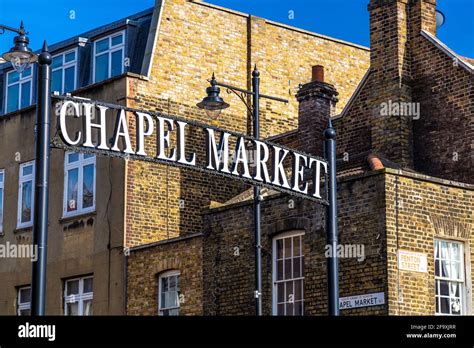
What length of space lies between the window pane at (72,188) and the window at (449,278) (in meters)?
12.2

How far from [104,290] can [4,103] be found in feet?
29.9

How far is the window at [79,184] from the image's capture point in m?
31.6

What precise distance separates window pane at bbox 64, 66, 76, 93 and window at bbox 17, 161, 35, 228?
2701 mm

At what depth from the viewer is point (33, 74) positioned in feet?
115

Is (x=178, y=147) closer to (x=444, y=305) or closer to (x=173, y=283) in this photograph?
(x=444, y=305)

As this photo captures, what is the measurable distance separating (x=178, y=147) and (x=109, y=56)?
17461 millimetres

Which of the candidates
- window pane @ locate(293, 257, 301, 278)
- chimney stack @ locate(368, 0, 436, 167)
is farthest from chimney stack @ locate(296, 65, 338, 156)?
window pane @ locate(293, 257, 301, 278)

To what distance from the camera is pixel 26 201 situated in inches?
1310

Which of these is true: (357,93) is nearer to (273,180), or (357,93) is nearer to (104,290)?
(104,290)

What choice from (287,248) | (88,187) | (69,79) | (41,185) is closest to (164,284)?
(88,187)

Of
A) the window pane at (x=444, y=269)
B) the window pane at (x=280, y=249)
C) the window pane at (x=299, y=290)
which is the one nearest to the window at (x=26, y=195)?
the window pane at (x=280, y=249)

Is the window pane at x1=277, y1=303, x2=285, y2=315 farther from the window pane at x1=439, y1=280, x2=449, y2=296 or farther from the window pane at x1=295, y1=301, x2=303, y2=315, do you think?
the window pane at x1=439, y1=280, x2=449, y2=296

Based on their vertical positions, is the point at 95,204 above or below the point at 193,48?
below
